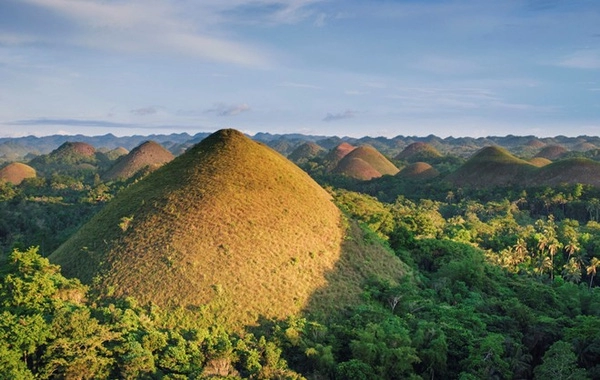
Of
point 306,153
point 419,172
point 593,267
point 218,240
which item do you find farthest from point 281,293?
point 306,153

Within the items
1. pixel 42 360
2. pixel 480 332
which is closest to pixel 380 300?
pixel 480 332

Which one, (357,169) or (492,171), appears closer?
(492,171)

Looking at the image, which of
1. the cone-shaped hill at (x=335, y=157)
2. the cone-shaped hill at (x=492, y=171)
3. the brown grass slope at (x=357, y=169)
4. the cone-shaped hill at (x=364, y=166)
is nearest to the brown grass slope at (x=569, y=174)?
the cone-shaped hill at (x=492, y=171)

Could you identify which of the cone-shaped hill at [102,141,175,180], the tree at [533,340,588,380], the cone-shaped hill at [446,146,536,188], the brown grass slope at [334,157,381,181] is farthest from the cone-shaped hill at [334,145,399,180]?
the tree at [533,340,588,380]

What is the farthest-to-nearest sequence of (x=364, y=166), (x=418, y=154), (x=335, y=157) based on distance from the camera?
1. (x=418, y=154)
2. (x=335, y=157)
3. (x=364, y=166)

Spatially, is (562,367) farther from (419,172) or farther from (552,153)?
(552,153)

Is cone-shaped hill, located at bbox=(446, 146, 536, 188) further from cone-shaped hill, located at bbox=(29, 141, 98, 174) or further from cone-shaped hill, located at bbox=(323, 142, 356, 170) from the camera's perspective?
cone-shaped hill, located at bbox=(29, 141, 98, 174)

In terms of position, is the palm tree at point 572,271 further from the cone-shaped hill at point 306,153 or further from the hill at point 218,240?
the cone-shaped hill at point 306,153
